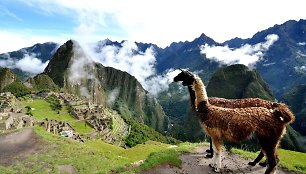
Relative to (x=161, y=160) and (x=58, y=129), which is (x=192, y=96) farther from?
(x=58, y=129)

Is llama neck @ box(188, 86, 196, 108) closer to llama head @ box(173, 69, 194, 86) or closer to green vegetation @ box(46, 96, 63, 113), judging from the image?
llama head @ box(173, 69, 194, 86)

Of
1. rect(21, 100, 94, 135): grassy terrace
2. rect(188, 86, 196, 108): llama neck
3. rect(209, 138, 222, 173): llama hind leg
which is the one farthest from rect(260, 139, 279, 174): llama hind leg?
rect(21, 100, 94, 135): grassy terrace

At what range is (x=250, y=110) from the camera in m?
11.6

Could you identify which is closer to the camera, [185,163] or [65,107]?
[185,163]

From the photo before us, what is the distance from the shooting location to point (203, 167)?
510 inches


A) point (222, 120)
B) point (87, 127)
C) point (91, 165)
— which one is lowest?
point (87, 127)

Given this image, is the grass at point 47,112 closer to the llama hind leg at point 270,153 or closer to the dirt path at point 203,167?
the dirt path at point 203,167

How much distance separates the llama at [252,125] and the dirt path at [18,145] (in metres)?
14.7

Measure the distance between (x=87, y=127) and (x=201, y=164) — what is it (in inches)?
2883

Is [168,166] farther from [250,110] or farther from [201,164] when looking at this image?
[250,110]

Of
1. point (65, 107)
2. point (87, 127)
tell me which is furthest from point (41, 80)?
point (87, 127)

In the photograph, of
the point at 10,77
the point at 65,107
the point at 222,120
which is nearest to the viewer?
the point at 222,120

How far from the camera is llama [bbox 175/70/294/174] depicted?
1102 cm

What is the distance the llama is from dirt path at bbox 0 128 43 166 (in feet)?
48.1
